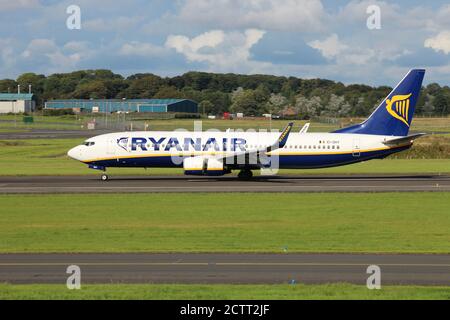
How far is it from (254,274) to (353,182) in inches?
1372

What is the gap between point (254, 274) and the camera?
24.3 m

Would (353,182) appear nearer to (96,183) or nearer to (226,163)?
(226,163)

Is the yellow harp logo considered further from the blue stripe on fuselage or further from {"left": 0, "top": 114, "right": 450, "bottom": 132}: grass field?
{"left": 0, "top": 114, "right": 450, "bottom": 132}: grass field

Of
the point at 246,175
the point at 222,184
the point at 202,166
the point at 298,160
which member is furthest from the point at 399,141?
the point at 202,166

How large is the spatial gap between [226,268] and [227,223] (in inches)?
469

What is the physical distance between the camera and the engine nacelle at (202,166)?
56.8 metres

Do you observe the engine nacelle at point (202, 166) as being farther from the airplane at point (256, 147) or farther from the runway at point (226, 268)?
the runway at point (226, 268)

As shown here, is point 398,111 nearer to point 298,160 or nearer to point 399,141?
point 399,141

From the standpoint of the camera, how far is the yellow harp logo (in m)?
61.2

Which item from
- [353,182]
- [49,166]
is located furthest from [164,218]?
[49,166]

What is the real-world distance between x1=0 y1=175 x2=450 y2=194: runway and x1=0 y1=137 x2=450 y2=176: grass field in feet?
17.8

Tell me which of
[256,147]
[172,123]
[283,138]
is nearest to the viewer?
[283,138]

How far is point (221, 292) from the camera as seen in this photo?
20.5 m

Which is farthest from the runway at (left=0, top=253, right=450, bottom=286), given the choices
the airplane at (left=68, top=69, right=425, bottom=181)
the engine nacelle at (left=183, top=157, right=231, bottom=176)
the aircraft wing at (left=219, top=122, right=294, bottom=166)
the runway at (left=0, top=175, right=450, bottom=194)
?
the aircraft wing at (left=219, top=122, right=294, bottom=166)
